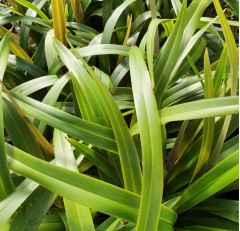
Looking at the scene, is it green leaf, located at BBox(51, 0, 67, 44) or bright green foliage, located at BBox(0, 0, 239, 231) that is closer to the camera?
bright green foliage, located at BBox(0, 0, 239, 231)

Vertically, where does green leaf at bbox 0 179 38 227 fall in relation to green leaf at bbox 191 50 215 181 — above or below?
below

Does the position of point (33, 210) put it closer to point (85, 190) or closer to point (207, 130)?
point (85, 190)

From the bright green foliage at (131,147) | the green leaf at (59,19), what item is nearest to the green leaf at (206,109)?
the bright green foliage at (131,147)

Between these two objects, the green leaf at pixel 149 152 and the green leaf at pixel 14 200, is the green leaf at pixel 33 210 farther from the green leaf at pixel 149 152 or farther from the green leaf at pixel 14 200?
the green leaf at pixel 149 152

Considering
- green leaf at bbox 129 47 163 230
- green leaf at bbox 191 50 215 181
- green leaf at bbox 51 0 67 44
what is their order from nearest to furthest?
green leaf at bbox 129 47 163 230 < green leaf at bbox 191 50 215 181 < green leaf at bbox 51 0 67 44

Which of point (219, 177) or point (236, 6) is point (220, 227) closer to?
point (219, 177)

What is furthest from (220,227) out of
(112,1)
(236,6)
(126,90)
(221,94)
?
(112,1)

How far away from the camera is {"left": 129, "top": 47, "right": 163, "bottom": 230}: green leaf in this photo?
1.81 feet

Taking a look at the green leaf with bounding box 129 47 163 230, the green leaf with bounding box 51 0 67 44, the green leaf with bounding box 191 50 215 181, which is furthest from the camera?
the green leaf with bounding box 51 0 67 44

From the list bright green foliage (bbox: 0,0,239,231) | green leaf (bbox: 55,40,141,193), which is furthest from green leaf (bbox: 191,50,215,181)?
green leaf (bbox: 55,40,141,193)

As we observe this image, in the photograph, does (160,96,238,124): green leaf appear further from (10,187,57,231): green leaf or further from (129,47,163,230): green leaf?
(10,187,57,231): green leaf

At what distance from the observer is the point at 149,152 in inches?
23.4

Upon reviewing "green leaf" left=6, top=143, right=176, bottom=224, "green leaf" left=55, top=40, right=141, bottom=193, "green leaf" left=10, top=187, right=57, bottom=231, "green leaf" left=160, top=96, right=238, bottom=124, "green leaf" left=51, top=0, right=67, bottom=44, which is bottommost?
"green leaf" left=10, top=187, right=57, bottom=231

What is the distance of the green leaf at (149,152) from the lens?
21.7 inches
